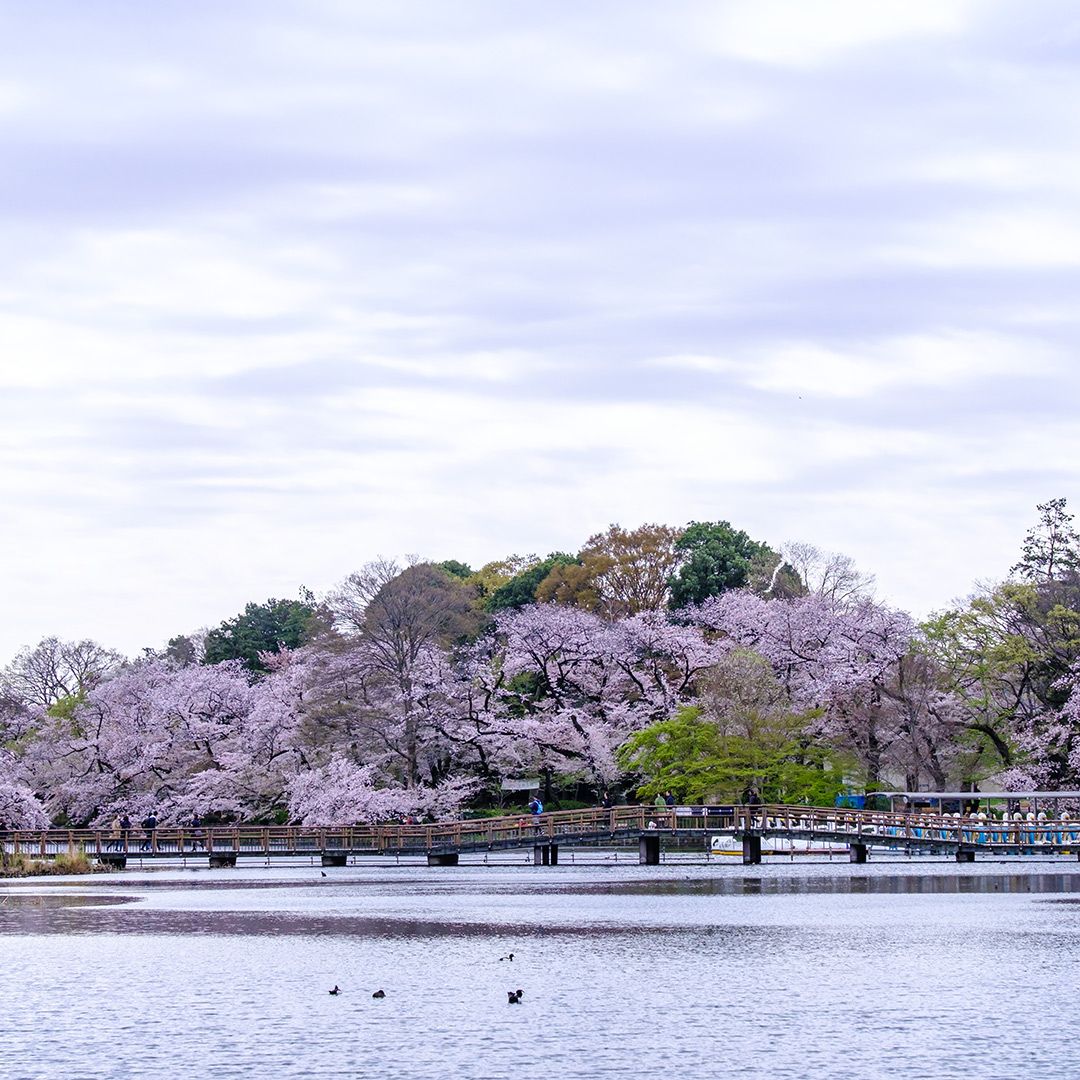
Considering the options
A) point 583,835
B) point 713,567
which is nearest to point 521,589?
point 713,567

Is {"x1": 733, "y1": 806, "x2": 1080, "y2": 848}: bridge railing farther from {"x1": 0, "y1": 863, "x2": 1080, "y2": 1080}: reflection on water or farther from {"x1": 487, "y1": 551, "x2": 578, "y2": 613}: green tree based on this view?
{"x1": 487, "y1": 551, "x2": 578, "y2": 613}: green tree

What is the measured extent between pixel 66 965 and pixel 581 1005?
37.3 feet

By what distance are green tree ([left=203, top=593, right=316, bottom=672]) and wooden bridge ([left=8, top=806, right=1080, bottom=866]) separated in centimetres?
3517

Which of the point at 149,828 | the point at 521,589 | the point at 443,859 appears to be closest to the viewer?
the point at 443,859

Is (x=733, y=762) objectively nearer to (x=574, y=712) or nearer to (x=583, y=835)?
(x=583, y=835)

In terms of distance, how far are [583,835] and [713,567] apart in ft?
136

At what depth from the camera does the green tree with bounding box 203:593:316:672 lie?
113m

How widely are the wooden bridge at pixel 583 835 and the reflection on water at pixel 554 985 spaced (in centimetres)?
1290

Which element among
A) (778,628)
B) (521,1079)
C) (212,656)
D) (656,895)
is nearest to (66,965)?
(521,1079)

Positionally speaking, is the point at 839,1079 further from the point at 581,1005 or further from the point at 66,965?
the point at 66,965

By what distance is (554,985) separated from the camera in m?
25.3

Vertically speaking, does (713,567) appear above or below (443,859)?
above

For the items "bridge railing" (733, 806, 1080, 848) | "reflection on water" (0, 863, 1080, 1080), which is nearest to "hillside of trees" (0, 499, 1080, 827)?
"bridge railing" (733, 806, 1080, 848)

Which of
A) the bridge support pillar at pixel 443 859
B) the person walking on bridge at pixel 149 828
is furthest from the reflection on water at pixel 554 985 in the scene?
the person walking on bridge at pixel 149 828
